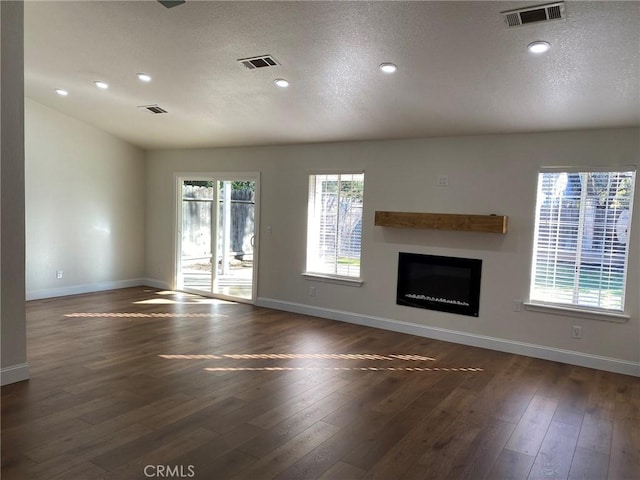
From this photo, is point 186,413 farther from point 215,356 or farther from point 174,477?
point 215,356

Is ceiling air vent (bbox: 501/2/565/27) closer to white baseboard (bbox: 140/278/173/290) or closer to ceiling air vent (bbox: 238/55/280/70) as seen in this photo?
ceiling air vent (bbox: 238/55/280/70)

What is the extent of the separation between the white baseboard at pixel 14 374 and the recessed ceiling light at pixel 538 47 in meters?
4.59

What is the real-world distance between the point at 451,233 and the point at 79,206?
5.61 metres

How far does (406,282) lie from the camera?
218 inches

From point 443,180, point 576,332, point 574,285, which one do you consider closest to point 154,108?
point 443,180

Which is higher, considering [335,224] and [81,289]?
[335,224]

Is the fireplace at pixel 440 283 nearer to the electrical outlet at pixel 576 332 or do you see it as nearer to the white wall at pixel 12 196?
the electrical outlet at pixel 576 332

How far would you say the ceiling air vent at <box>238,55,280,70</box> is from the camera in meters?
3.94

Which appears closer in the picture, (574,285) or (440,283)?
(574,285)

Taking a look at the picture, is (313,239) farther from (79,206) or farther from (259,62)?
(79,206)

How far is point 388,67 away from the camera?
149 inches

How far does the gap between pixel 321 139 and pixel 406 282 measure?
85.2 inches

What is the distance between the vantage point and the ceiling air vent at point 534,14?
2725 millimetres

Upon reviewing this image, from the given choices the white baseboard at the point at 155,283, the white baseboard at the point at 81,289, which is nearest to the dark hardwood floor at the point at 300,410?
the white baseboard at the point at 81,289
